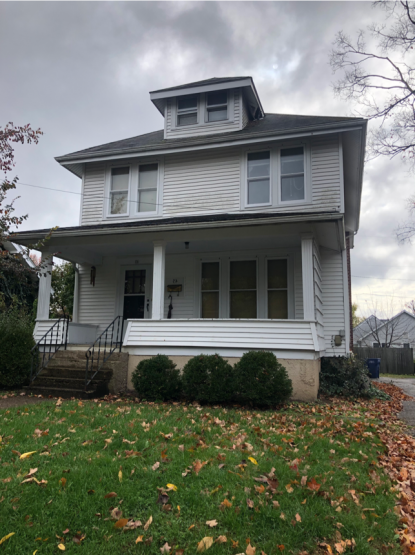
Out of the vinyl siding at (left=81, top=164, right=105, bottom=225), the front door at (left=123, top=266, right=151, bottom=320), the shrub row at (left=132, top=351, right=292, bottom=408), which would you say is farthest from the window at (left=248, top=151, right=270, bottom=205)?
the shrub row at (left=132, top=351, right=292, bottom=408)

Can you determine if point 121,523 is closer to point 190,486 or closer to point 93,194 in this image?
point 190,486

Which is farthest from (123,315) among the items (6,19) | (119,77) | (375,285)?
(375,285)

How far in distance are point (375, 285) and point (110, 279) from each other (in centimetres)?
4201

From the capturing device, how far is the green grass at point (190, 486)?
334 centimetres

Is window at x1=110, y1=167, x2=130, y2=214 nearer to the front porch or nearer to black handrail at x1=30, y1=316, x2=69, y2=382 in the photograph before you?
the front porch

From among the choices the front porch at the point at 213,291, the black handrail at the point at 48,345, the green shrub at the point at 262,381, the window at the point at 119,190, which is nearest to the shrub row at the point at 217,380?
the green shrub at the point at 262,381

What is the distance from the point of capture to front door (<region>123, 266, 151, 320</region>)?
1296 cm

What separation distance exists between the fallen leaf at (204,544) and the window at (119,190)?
438 inches

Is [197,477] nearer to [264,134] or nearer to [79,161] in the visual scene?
[264,134]

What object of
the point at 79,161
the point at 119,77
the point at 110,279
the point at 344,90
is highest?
the point at 119,77

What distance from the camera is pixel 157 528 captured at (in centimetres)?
343

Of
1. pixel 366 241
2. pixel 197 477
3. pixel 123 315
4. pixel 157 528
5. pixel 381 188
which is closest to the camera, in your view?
pixel 157 528

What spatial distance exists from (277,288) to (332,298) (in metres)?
1.59

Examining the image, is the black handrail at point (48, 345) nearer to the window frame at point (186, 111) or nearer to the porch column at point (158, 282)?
the porch column at point (158, 282)
